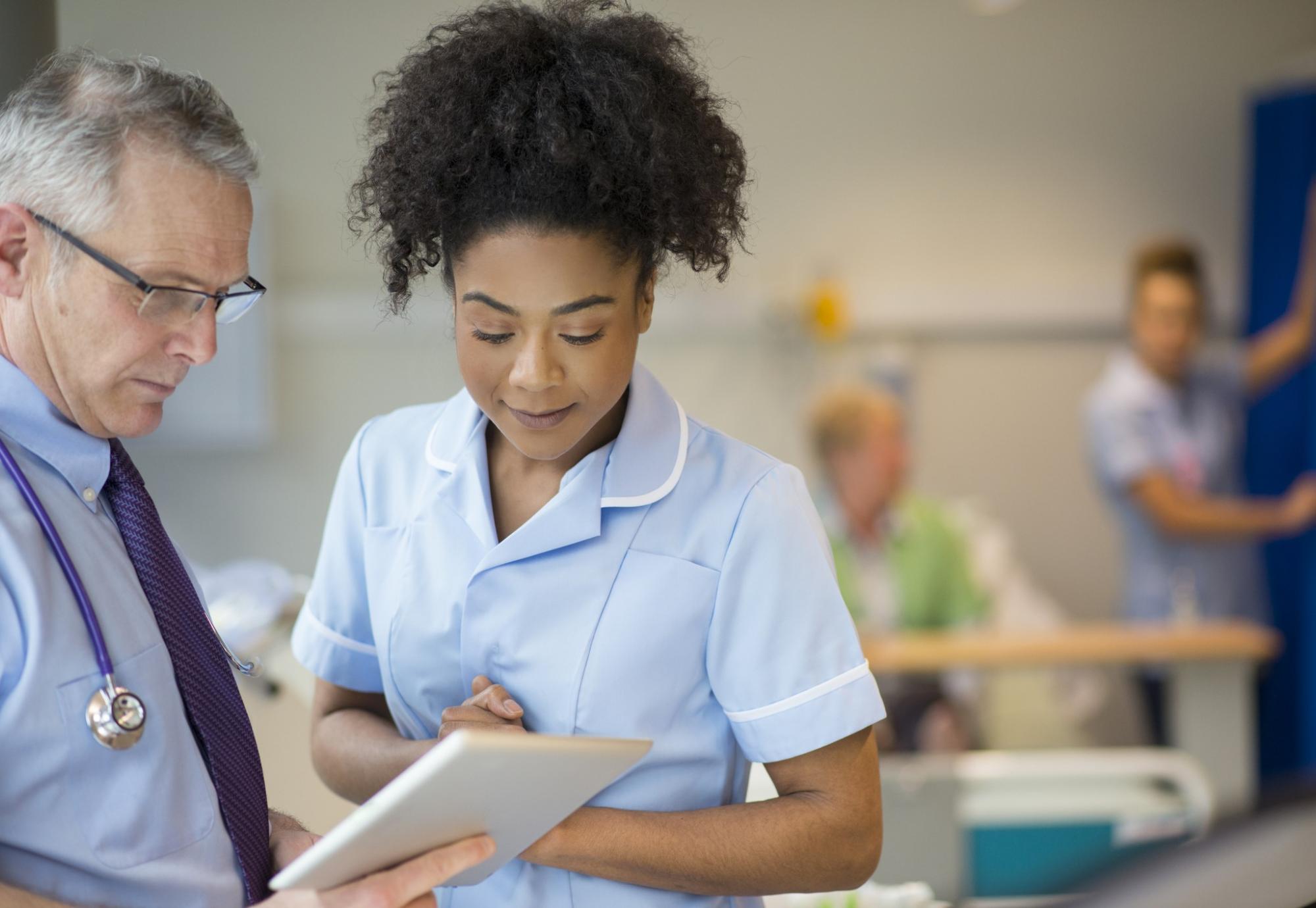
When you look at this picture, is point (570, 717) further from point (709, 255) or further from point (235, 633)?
point (235, 633)

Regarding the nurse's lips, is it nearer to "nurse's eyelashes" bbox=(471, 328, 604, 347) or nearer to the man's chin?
"nurse's eyelashes" bbox=(471, 328, 604, 347)

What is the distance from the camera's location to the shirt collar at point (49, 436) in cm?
108

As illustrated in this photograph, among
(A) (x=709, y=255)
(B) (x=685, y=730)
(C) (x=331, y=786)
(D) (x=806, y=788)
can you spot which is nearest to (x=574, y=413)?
(A) (x=709, y=255)

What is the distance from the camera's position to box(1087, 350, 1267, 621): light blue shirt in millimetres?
4379

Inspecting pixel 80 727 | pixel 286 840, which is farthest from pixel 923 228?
pixel 80 727

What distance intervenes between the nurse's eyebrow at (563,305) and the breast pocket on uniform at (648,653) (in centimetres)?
28

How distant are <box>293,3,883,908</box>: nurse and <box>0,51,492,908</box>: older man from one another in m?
0.21

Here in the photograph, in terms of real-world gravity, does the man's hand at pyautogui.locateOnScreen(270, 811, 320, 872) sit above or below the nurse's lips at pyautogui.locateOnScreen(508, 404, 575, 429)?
below

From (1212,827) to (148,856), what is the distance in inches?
34.0

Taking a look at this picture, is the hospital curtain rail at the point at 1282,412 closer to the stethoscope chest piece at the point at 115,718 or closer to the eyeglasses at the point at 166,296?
the eyeglasses at the point at 166,296

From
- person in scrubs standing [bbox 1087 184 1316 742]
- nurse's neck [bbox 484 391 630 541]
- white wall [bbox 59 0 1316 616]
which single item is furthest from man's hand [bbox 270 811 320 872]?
white wall [bbox 59 0 1316 616]

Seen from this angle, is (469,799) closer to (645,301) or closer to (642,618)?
(642,618)

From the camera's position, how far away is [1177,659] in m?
3.93

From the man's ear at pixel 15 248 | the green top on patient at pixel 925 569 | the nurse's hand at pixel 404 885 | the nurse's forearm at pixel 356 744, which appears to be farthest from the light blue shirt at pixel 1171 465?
the man's ear at pixel 15 248
